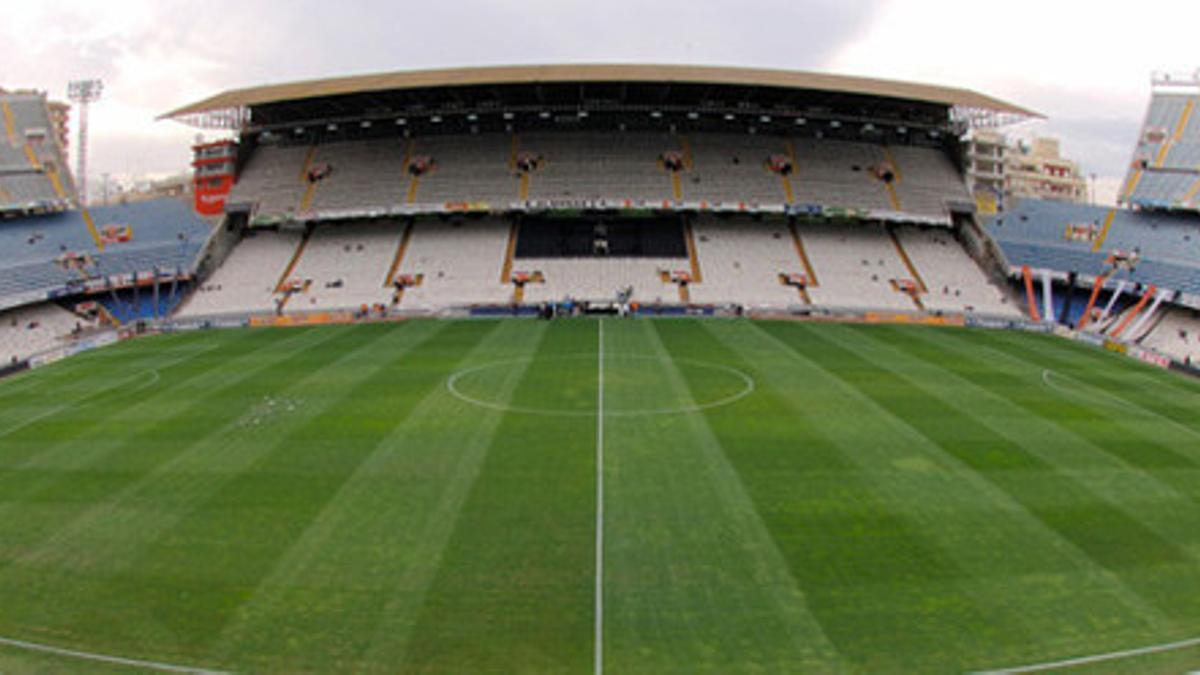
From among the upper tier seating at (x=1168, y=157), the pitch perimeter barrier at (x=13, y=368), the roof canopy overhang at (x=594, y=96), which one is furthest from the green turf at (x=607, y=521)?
the upper tier seating at (x=1168, y=157)

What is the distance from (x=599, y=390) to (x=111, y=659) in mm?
16729

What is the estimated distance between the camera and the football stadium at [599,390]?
1222 centimetres

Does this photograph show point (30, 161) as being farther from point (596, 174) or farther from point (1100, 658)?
point (1100, 658)

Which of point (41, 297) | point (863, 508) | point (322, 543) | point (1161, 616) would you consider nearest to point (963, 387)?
point (863, 508)

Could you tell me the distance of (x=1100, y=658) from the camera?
11117 mm

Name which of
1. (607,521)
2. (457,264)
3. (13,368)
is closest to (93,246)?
(13,368)

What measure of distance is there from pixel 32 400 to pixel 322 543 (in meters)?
20.2

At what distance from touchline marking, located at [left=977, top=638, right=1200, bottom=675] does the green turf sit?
0.18 m

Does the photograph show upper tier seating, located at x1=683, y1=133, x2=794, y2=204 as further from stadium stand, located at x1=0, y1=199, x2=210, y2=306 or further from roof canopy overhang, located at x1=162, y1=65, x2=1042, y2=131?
stadium stand, located at x1=0, y1=199, x2=210, y2=306

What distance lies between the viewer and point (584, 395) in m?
25.4

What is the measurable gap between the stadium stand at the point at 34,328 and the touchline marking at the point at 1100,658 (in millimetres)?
47445

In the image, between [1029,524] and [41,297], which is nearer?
[1029,524]

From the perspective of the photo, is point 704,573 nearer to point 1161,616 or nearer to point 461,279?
point 1161,616

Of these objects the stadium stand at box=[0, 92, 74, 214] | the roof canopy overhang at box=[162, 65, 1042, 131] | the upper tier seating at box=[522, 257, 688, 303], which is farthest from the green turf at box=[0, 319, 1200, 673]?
the stadium stand at box=[0, 92, 74, 214]
